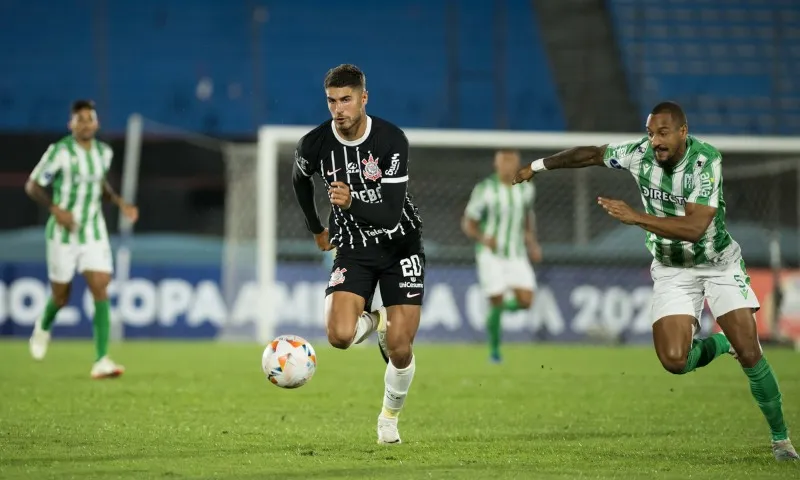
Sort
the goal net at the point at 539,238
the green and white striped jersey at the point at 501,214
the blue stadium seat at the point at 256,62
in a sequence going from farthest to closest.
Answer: the blue stadium seat at the point at 256,62 → the goal net at the point at 539,238 → the green and white striped jersey at the point at 501,214

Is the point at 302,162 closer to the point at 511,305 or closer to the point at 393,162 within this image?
the point at 393,162

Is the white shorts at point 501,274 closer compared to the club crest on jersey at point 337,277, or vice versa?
the club crest on jersey at point 337,277

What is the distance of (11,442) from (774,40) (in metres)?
19.8

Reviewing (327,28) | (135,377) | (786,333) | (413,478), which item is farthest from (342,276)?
(327,28)

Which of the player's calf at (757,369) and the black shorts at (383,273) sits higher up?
the black shorts at (383,273)

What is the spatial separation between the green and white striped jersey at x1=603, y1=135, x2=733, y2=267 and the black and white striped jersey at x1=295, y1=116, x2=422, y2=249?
120cm

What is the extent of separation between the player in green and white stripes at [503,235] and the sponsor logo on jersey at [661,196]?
7126 mm

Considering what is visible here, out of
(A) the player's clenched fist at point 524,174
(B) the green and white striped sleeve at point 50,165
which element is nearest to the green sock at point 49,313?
(B) the green and white striped sleeve at point 50,165

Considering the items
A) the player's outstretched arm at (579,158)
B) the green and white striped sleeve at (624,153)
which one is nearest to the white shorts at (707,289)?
the green and white striped sleeve at (624,153)

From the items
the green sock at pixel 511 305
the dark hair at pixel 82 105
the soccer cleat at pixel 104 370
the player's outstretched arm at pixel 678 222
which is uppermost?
the dark hair at pixel 82 105

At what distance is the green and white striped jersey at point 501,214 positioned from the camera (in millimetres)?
14117

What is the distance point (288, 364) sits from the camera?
6410 mm

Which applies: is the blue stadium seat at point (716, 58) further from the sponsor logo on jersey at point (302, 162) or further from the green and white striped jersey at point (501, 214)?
the sponsor logo on jersey at point (302, 162)

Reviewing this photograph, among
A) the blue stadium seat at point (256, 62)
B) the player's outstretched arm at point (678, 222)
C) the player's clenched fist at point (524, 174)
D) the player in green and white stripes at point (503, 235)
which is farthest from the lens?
the blue stadium seat at point (256, 62)
